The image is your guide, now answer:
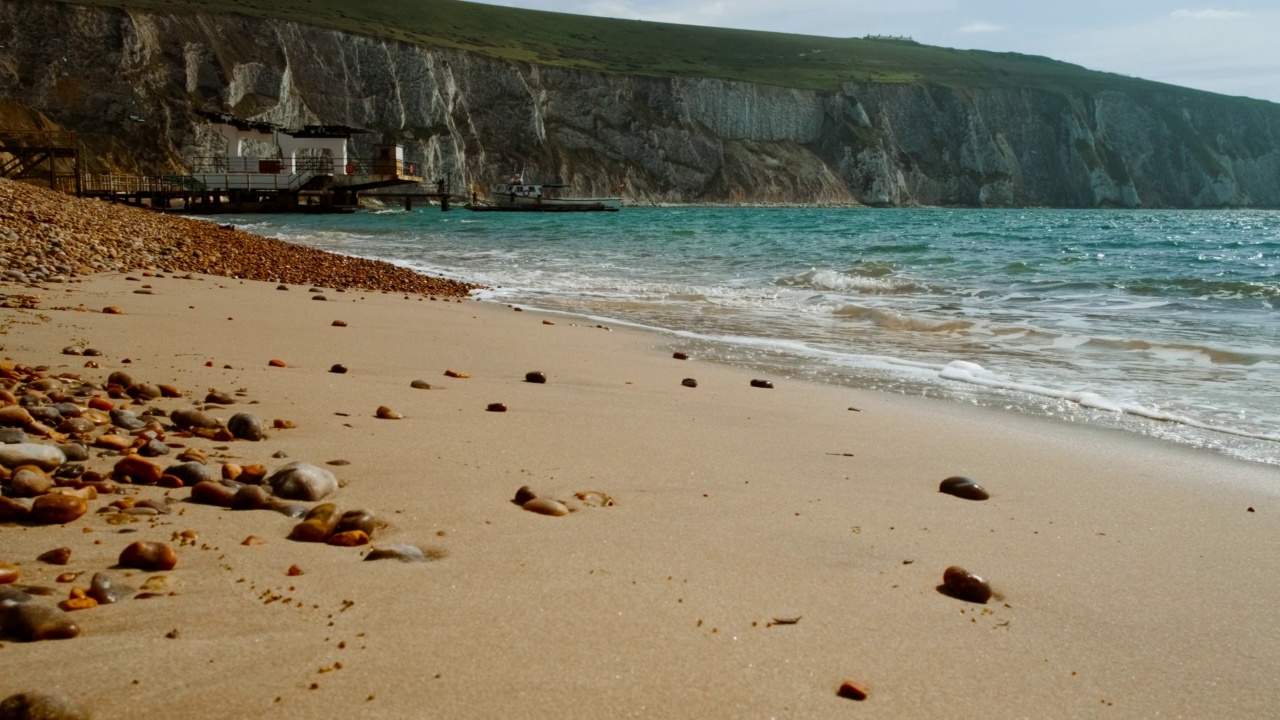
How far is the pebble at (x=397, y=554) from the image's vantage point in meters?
2.78

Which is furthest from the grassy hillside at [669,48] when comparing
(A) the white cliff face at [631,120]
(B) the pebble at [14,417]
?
(B) the pebble at [14,417]

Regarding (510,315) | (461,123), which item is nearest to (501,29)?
(461,123)

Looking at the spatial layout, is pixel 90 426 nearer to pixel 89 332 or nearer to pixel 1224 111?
pixel 89 332

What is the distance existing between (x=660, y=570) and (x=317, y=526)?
99 cm

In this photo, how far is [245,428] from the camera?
13.6 feet

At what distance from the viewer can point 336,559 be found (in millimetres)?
2758

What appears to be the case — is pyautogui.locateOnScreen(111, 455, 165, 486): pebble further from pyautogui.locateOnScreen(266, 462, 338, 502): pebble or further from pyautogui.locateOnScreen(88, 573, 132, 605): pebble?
pyautogui.locateOnScreen(88, 573, 132, 605): pebble

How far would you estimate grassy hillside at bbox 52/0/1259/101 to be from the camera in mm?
103438

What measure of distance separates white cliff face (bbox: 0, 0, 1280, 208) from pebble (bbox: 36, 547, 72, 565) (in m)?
73.1

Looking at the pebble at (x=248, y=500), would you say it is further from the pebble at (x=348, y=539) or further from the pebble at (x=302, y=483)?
the pebble at (x=348, y=539)

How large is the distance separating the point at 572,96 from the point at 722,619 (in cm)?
10190

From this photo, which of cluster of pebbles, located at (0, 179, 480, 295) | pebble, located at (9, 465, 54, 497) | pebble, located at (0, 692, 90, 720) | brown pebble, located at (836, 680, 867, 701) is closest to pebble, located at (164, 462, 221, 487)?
pebble, located at (9, 465, 54, 497)

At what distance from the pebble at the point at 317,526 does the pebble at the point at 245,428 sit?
1244 millimetres

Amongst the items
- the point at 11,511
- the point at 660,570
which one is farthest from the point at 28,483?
the point at 660,570
